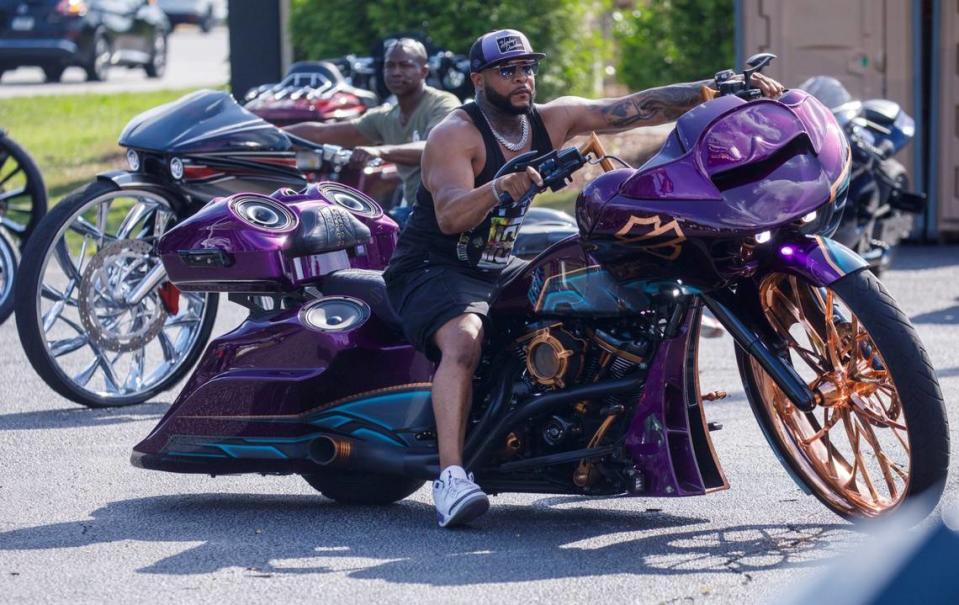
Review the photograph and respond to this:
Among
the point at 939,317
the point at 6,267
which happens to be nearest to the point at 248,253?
the point at 6,267

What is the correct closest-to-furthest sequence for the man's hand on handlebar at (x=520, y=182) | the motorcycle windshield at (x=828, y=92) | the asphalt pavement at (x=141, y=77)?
1. the man's hand on handlebar at (x=520, y=182)
2. the motorcycle windshield at (x=828, y=92)
3. the asphalt pavement at (x=141, y=77)

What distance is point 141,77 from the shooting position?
26984 mm

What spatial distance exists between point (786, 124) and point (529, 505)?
65.2 inches

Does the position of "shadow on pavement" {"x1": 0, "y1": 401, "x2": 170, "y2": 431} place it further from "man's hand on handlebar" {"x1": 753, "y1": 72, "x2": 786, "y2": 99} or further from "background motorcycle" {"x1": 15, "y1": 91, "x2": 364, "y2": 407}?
"man's hand on handlebar" {"x1": 753, "y1": 72, "x2": 786, "y2": 99}

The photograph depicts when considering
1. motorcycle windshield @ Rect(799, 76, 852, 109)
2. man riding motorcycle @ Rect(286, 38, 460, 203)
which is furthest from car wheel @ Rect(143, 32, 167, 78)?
man riding motorcycle @ Rect(286, 38, 460, 203)

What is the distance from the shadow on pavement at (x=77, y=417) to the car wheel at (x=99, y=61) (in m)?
17.7

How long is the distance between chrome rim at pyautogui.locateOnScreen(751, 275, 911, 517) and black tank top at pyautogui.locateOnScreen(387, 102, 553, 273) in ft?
2.98

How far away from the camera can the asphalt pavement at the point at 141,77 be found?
2380 centimetres

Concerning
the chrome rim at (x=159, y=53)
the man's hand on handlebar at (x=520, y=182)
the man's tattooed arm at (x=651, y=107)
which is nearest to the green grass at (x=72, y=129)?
the chrome rim at (x=159, y=53)

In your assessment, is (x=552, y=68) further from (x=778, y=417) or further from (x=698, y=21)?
(x=778, y=417)

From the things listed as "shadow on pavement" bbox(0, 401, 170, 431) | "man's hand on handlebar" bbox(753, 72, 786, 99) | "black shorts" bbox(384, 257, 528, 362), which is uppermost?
"man's hand on handlebar" bbox(753, 72, 786, 99)

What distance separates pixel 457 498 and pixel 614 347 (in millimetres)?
655

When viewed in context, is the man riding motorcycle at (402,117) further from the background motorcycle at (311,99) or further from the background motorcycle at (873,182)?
the background motorcycle at (873,182)

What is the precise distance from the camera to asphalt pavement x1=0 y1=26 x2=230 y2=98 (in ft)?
78.1
